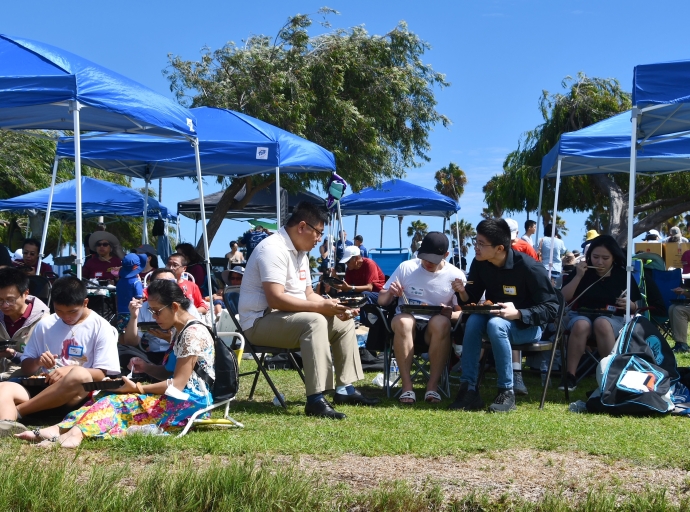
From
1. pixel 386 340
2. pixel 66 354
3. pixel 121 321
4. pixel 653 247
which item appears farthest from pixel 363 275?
pixel 653 247

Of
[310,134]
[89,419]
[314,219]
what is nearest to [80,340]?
[89,419]

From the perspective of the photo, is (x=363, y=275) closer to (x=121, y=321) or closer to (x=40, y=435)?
(x=121, y=321)

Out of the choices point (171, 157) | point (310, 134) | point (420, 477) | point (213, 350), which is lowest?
point (420, 477)

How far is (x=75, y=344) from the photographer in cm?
543

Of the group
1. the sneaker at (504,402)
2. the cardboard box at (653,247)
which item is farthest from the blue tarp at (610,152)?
the cardboard box at (653,247)

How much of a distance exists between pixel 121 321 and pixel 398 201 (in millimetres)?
10651

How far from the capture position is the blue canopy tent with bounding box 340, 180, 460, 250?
18578 millimetres

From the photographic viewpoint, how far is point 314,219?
6172 mm

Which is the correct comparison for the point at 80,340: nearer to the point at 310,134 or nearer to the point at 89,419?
the point at 89,419

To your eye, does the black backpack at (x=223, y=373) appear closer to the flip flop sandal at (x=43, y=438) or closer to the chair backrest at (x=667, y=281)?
the flip flop sandal at (x=43, y=438)

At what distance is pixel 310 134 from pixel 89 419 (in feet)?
50.9

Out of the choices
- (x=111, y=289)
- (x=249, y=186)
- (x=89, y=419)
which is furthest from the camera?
(x=249, y=186)

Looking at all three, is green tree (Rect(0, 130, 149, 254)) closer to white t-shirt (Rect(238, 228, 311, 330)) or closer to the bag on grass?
white t-shirt (Rect(238, 228, 311, 330))

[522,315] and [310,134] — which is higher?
[310,134]
